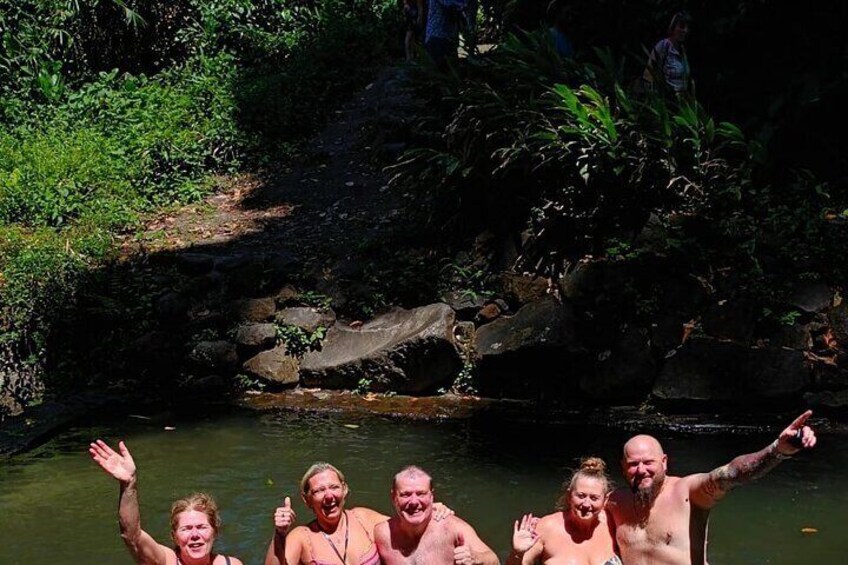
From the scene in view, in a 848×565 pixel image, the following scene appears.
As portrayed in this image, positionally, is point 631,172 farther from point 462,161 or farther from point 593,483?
point 593,483

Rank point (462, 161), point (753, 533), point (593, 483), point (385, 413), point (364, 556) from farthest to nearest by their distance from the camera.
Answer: point (462, 161), point (385, 413), point (753, 533), point (364, 556), point (593, 483)

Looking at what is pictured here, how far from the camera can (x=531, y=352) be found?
1030 cm

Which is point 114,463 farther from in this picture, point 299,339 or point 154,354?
point 154,354

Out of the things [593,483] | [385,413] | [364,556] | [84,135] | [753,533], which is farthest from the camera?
[84,135]

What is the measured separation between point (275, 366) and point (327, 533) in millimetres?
5001

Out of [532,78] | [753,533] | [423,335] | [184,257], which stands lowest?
[753,533]

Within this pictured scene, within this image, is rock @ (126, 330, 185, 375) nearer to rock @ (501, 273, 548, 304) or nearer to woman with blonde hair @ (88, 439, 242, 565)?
rock @ (501, 273, 548, 304)

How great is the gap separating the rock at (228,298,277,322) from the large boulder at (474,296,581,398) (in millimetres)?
2103

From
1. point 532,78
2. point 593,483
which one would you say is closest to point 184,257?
point 532,78

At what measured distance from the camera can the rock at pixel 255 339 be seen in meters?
11.3

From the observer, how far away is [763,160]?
425 inches

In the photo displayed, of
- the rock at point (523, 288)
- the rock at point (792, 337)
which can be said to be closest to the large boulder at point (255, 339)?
the rock at point (523, 288)

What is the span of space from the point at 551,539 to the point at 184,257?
7.34 m

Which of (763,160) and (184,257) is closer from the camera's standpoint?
(763,160)
